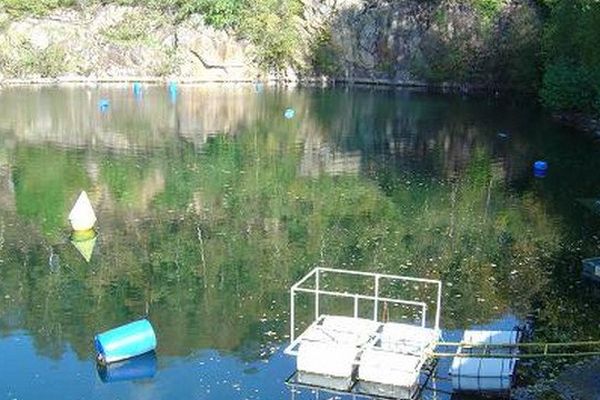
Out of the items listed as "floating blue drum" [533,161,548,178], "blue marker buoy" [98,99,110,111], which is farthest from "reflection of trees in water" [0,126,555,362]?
"blue marker buoy" [98,99,110,111]

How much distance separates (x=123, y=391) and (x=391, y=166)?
2597 centimetres

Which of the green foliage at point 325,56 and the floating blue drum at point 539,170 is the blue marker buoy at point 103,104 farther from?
the floating blue drum at point 539,170

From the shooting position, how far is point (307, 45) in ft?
283

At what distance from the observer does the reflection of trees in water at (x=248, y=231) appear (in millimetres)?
21953

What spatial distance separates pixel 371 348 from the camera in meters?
17.5

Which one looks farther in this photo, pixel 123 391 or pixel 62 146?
pixel 62 146

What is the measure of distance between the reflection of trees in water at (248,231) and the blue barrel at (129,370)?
0.82 meters

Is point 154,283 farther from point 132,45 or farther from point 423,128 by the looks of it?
point 132,45

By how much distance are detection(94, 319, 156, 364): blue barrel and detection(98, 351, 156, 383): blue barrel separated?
4.9 inches

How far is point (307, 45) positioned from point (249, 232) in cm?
5935

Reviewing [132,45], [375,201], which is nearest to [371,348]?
[375,201]

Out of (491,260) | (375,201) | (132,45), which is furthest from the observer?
(132,45)

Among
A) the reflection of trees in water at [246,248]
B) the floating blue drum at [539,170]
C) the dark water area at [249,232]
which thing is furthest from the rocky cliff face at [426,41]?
the reflection of trees in water at [246,248]

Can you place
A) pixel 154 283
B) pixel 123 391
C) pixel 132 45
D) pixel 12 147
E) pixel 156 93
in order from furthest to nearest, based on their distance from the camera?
pixel 132 45 → pixel 156 93 → pixel 12 147 → pixel 154 283 → pixel 123 391
